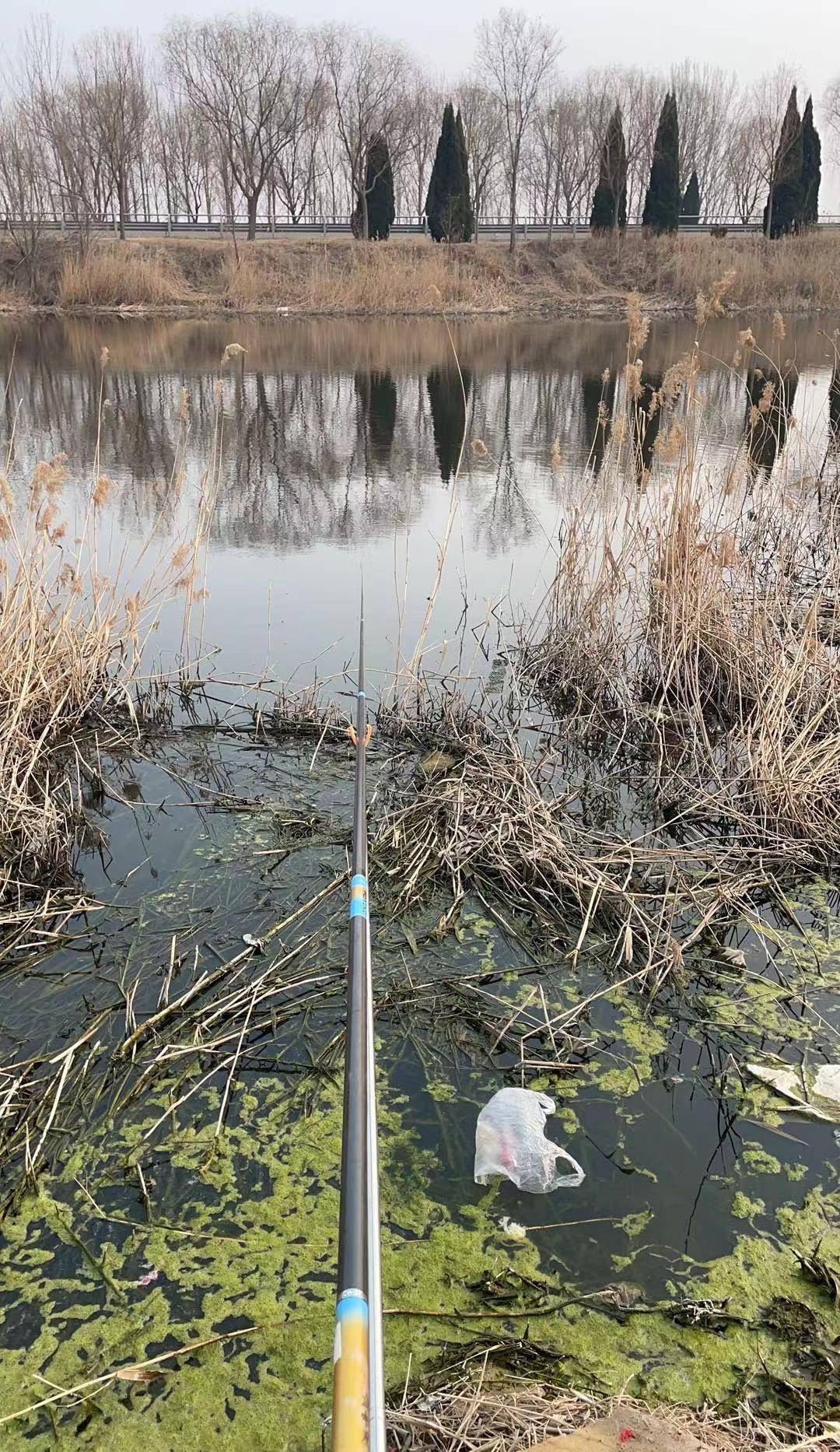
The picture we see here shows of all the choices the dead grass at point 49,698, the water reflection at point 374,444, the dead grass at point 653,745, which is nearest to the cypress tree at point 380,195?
the water reflection at point 374,444

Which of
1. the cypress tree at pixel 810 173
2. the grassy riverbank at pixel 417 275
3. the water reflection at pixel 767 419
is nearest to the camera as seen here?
the water reflection at pixel 767 419

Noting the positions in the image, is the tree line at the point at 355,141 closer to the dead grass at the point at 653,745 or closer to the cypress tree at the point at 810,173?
the cypress tree at the point at 810,173

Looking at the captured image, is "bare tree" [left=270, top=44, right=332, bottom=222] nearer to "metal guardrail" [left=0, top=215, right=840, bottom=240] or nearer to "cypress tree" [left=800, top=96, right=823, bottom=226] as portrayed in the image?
"metal guardrail" [left=0, top=215, right=840, bottom=240]

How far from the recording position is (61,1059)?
91.0 inches

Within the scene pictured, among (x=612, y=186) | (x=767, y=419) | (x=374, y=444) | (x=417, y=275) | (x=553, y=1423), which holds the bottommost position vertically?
(x=553, y=1423)

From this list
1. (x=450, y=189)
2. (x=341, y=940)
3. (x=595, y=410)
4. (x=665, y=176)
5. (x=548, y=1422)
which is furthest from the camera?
(x=665, y=176)

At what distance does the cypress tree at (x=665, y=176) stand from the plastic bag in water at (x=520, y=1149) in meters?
39.8

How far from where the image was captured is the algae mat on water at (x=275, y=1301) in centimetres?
162

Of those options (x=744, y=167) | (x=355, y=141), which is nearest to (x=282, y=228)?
(x=355, y=141)

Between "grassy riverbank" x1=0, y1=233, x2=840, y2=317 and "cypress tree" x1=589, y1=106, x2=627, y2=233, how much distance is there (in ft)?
6.05

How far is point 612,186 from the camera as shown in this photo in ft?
122

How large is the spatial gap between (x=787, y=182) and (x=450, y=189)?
41.1 ft

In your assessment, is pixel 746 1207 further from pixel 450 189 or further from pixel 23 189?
pixel 450 189

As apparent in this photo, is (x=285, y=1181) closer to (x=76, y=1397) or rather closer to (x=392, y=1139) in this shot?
(x=392, y=1139)
